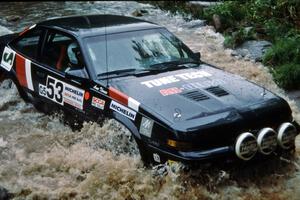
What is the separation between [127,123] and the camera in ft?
18.3

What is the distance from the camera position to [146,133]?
17.5 ft

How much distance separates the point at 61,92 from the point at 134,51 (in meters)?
1.04

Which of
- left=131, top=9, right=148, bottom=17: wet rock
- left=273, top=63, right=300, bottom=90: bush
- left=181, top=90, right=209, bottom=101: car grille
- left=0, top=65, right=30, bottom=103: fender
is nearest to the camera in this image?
left=181, top=90, right=209, bottom=101: car grille

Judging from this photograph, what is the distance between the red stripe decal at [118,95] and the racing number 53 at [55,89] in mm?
962

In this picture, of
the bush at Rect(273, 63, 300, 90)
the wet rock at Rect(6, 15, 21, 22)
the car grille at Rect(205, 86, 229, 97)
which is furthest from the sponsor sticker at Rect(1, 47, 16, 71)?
the wet rock at Rect(6, 15, 21, 22)

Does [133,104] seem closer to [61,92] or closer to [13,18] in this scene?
[61,92]

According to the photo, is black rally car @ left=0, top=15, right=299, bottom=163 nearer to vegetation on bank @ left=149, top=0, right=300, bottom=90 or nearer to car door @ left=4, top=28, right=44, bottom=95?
car door @ left=4, top=28, right=44, bottom=95

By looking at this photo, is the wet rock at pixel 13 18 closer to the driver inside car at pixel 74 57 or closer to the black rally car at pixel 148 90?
the black rally car at pixel 148 90

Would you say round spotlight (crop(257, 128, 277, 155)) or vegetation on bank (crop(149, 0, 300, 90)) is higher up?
round spotlight (crop(257, 128, 277, 155))

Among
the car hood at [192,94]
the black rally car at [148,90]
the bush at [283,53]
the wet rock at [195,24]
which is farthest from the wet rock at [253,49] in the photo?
the car hood at [192,94]

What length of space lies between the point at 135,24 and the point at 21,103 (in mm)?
2330

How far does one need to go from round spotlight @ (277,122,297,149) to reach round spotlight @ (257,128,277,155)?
10 cm

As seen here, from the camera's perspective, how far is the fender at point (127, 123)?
5459mm

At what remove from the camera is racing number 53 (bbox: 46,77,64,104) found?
260 inches
